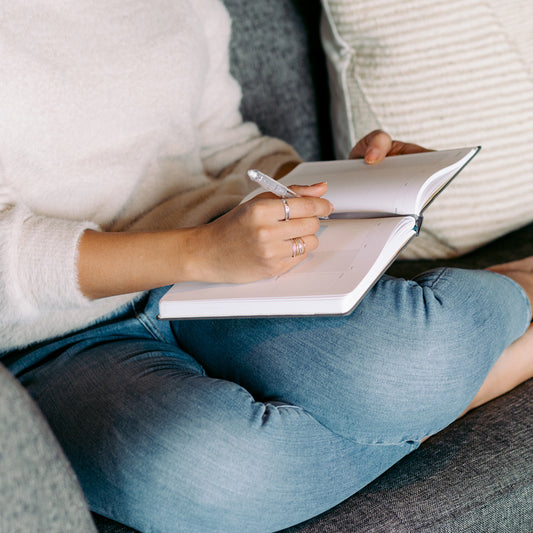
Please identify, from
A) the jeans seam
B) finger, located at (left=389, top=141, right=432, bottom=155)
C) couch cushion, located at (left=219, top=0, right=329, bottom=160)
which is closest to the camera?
the jeans seam

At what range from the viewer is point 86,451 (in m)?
0.60

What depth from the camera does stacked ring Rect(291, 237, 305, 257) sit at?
597 mm

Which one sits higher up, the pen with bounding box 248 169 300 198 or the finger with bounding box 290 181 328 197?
the pen with bounding box 248 169 300 198

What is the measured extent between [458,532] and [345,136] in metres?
0.74

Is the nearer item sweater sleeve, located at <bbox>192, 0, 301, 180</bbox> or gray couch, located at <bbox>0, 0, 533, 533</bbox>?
gray couch, located at <bbox>0, 0, 533, 533</bbox>

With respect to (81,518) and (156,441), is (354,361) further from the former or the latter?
(81,518)

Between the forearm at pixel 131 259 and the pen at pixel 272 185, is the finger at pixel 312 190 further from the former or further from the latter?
A: the forearm at pixel 131 259

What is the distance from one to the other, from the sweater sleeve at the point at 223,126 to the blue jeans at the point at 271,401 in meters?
0.37

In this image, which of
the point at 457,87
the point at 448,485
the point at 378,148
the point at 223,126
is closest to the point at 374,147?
the point at 378,148

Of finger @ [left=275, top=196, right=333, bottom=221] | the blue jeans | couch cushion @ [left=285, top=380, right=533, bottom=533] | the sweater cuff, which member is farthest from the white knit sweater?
couch cushion @ [left=285, top=380, right=533, bottom=533]

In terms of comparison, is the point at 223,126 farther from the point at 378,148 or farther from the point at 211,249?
the point at 211,249

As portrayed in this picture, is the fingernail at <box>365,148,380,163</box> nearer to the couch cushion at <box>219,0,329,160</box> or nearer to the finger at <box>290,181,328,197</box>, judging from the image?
the finger at <box>290,181,328,197</box>

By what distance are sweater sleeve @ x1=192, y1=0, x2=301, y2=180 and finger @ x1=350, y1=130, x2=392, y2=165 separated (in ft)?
0.52

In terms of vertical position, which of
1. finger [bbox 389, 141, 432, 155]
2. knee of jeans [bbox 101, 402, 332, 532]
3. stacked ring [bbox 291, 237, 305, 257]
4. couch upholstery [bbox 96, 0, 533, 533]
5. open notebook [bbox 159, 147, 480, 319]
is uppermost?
stacked ring [bbox 291, 237, 305, 257]
